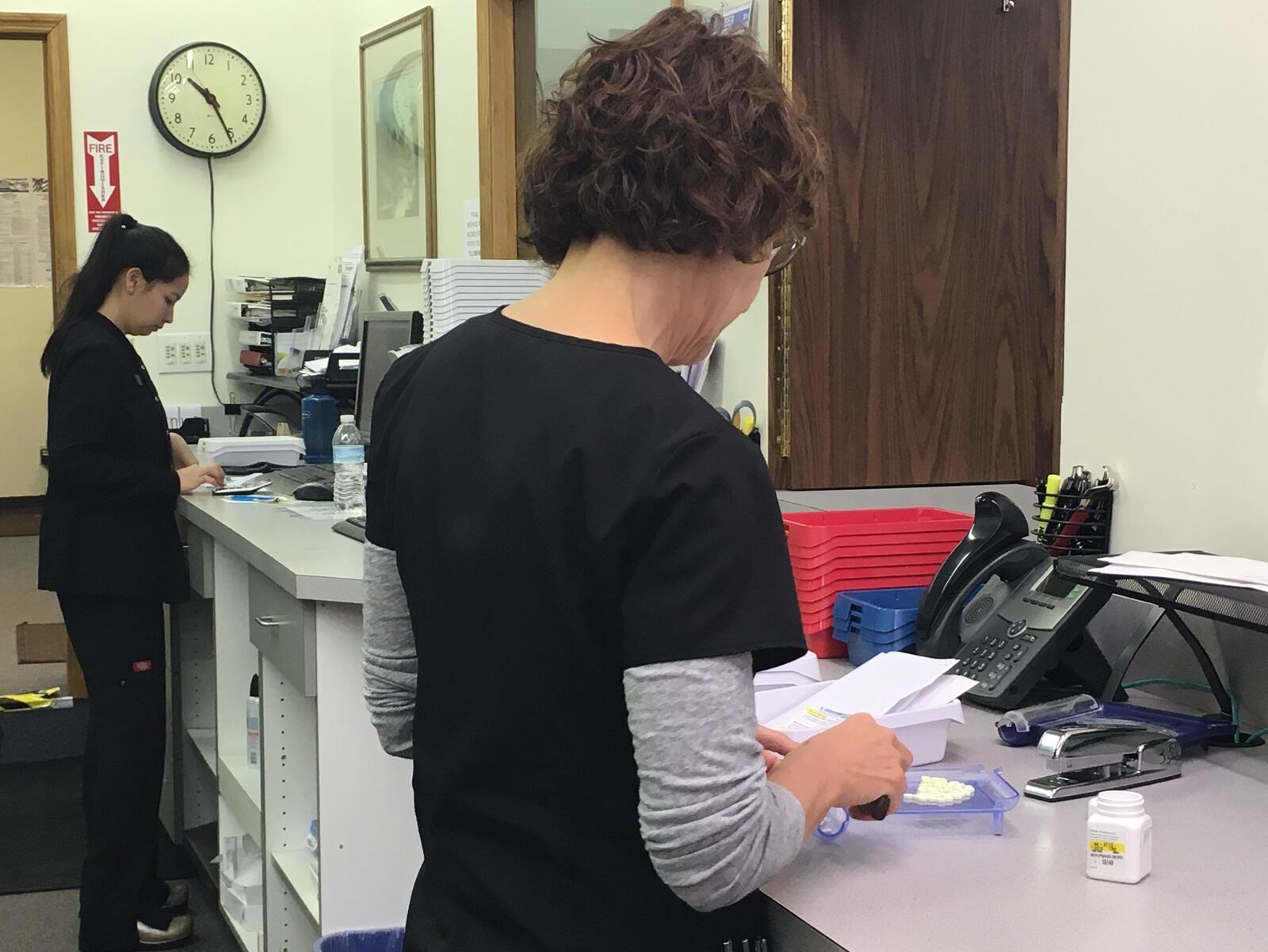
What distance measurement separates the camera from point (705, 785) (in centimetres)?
89

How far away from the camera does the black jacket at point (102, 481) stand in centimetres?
272

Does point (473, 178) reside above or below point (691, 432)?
above

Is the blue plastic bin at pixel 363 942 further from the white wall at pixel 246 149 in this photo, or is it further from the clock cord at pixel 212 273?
the clock cord at pixel 212 273

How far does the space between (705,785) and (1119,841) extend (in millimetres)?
414

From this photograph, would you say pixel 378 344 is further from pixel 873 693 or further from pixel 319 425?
pixel 873 693

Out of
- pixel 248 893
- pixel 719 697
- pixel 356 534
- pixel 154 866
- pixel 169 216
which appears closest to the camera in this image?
pixel 719 697

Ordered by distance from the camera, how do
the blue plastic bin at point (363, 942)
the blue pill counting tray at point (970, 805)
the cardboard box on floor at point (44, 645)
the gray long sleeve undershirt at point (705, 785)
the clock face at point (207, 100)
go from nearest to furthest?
1. the gray long sleeve undershirt at point (705, 785)
2. the blue pill counting tray at point (970, 805)
3. the blue plastic bin at point (363, 942)
4. the cardboard box on floor at point (44, 645)
5. the clock face at point (207, 100)

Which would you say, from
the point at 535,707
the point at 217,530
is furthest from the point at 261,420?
the point at 535,707

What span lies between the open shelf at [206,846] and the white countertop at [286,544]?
2.53 ft

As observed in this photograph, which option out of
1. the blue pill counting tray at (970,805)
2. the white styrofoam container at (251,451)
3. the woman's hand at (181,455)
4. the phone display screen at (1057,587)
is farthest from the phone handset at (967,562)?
the white styrofoam container at (251,451)

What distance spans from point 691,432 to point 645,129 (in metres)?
0.23

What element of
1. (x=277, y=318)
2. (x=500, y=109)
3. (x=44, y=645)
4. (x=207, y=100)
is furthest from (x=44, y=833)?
(x=207, y=100)

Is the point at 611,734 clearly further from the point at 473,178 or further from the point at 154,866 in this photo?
the point at 473,178

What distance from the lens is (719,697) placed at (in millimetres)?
879
